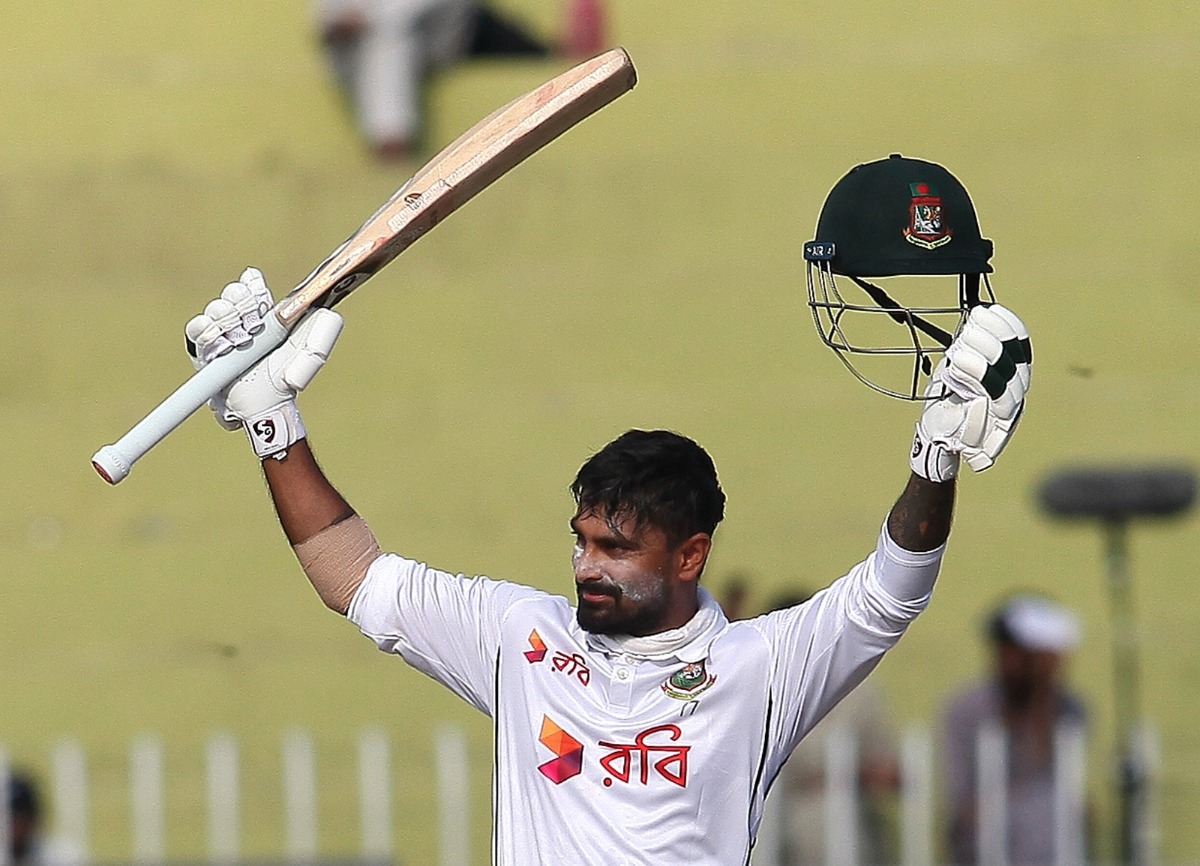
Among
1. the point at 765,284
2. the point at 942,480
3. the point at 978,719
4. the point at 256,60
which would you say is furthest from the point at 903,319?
the point at 256,60

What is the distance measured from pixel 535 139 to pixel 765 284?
12.1 feet

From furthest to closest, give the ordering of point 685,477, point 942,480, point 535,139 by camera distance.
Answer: point 535,139 < point 685,477 < point 942,480

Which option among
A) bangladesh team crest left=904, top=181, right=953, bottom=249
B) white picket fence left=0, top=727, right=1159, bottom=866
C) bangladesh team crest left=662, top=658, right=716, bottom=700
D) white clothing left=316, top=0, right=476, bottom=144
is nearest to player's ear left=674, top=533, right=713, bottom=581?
bangladesh team crest left=662, top=658, right=716, bottom=700

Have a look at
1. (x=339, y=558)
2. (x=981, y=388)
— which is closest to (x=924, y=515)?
(x=981, y=388)

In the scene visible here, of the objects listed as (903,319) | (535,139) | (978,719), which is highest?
(535,139)

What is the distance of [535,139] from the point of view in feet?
11.6

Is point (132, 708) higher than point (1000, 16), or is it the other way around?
point (1000, 16)

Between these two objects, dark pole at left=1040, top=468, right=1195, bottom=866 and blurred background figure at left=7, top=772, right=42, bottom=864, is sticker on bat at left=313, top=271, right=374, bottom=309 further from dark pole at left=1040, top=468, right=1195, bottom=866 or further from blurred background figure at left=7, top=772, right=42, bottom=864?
dark pole at left=1040, top=468, right=1195, bottom=866

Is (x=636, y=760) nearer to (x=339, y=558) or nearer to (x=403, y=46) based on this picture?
(x=339, y=558)

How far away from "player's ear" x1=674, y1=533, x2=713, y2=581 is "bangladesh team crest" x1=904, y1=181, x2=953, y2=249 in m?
0.50

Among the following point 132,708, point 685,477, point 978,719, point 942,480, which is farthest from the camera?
point 132,708

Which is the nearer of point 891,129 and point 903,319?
point 903,319

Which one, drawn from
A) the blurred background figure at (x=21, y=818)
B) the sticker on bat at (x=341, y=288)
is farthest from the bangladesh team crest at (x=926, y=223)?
the blurred background figure at (x=21, y=818)

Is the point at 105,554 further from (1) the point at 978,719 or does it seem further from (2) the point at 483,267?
(1) the point at 978,719
